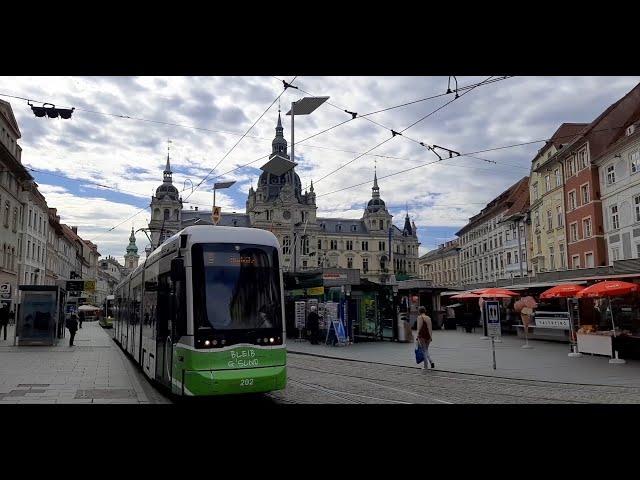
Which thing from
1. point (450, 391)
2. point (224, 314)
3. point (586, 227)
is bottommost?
point (450, 391)

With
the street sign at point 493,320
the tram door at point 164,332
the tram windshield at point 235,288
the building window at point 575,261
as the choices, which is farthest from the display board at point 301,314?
the building window at point 575,261

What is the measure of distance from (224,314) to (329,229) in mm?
133384

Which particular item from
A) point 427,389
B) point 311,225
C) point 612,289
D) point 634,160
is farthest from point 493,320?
point 311,225

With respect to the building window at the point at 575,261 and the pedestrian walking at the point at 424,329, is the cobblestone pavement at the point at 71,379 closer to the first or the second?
the pedestrian walking at the point at 424,329

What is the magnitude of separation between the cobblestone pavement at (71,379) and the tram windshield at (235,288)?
2.68 m

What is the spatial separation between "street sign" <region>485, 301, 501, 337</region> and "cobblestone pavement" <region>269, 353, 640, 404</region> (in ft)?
7.03

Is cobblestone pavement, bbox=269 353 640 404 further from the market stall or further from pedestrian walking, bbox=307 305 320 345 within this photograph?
pedestrian walking, bbox=307 305 320 345

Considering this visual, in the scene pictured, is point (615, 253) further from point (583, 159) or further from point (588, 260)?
point (583, 159)

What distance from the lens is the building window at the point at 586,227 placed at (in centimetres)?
4170

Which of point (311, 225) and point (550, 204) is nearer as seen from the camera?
point (550, 204)

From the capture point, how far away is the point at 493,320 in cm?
1767
